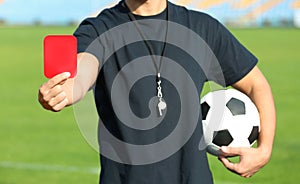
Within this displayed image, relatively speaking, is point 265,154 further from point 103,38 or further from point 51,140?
point 51,140

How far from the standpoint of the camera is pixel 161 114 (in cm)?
315

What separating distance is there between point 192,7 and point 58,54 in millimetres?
37677

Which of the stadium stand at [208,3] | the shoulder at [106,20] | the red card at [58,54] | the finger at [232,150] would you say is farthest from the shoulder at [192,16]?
the stadium stand at [208,3]

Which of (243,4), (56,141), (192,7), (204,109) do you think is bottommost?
(243,4)

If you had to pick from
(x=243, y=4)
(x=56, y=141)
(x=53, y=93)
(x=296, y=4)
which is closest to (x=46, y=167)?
(x=56, y=141)

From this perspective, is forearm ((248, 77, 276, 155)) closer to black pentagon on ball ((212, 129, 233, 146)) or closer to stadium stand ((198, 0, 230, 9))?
black pentagon on ball ((212, 129, 233, 146))

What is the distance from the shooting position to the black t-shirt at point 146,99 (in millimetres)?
3143

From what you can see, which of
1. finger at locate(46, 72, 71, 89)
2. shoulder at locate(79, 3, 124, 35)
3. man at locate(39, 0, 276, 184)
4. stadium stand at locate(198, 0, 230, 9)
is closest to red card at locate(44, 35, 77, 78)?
finger at locate(46, 72, 71, 89)

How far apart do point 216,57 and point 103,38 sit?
504 millimetres

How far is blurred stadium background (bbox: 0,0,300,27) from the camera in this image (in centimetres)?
4112

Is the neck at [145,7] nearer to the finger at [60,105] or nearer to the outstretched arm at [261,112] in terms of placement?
the outstretched arm at [261,112]

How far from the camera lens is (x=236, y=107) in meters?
3.74

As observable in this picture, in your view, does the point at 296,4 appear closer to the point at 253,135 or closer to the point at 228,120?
the point at 228,120

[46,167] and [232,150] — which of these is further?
[46,167]
